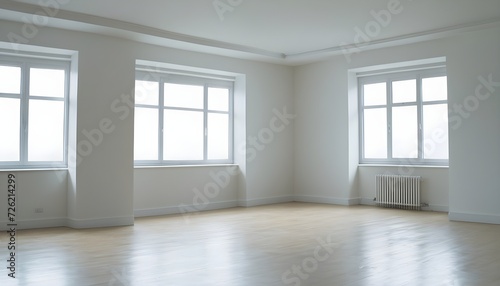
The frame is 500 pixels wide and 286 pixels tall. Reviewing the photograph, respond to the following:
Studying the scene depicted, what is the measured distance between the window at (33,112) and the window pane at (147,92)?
4.45 feet

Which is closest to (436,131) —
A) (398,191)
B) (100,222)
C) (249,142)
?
(398,191)

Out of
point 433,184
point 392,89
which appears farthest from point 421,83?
point 433,184

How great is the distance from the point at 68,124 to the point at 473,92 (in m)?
6.53

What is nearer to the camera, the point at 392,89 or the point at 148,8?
the point at 148,8

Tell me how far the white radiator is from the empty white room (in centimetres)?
3

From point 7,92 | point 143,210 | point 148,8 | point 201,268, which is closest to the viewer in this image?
point 201,268

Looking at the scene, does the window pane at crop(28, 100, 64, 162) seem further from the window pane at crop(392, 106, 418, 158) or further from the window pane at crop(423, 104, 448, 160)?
the window pane at crop(423, 104, 448, 160)

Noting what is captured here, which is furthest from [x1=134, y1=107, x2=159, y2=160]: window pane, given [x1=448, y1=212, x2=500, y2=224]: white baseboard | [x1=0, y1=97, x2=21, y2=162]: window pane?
[x1=448, y1=212, x2=500, y2=224]: white baseboard

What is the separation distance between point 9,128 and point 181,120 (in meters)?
3.15

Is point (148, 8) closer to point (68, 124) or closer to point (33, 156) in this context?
point (68, 124)

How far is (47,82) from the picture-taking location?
7.71 m

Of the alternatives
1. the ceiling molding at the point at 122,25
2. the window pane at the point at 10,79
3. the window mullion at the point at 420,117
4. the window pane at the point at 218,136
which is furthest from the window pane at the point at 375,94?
the window pane at the point at 10,79

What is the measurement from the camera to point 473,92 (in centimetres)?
801

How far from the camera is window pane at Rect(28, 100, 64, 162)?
758 cm
